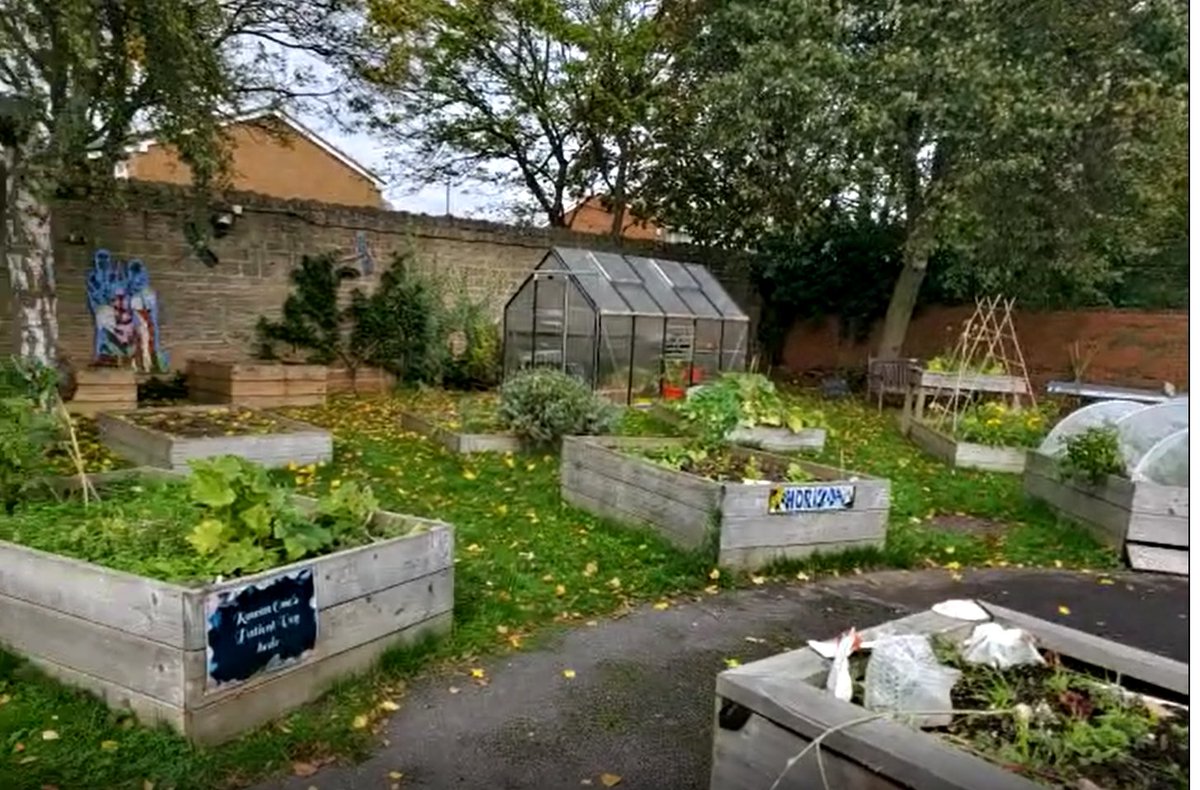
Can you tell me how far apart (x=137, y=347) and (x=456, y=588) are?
764 cm

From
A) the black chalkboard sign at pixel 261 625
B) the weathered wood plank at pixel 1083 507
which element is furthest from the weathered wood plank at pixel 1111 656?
the weathered wood plank at pixel 1083 507

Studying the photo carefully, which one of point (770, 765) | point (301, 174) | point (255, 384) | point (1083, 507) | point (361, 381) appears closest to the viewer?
point (770, 765)

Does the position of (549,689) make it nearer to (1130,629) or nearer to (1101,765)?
(1101,765)

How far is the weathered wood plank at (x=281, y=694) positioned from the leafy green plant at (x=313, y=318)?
28.6ft

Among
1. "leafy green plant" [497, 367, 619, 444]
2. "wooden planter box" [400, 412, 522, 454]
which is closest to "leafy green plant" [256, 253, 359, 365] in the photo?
"wooden planter box" [400, 412, 522, 454]

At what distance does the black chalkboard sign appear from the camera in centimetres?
281

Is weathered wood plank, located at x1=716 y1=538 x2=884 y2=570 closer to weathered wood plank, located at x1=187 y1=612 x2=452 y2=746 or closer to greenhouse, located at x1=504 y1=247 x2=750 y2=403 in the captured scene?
weathered wood plank, located at x1=187 y1=612 x2=452 y2=746

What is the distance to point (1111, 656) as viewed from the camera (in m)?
2.80

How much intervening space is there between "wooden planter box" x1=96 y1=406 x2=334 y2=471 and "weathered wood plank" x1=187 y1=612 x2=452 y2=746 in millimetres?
3188

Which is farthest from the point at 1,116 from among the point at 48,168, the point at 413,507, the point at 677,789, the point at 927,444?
the point at 927,444

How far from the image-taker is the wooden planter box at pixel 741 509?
15.8ft

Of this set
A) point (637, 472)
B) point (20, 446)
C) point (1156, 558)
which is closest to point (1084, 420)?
point (1156, 558)

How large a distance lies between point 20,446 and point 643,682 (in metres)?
3.01

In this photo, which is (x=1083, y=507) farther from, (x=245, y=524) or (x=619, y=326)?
(x=619, y=326)
